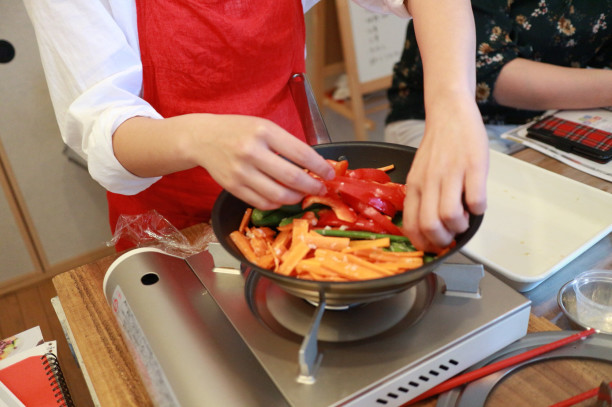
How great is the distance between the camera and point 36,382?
89 cm

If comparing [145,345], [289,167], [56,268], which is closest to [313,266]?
[289,167]

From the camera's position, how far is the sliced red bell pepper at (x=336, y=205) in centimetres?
71

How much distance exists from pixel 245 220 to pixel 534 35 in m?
1.23

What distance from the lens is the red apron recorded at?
1022mm

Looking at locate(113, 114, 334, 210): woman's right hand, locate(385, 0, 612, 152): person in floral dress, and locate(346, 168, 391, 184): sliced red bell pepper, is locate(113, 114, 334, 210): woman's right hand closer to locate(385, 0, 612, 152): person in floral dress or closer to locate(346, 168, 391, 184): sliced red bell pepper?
locate(346, 168, 391, 184): sliced red bell pepper

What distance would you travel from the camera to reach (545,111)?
5.09 ft

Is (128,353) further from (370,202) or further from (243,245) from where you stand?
(370,202)

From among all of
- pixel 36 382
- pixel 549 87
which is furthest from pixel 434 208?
pixel 549 87

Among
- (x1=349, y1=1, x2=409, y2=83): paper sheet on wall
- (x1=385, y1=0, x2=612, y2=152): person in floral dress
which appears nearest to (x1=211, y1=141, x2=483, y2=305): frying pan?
(x1=385, y1=0, x2=612, y2=152): person in floral dress

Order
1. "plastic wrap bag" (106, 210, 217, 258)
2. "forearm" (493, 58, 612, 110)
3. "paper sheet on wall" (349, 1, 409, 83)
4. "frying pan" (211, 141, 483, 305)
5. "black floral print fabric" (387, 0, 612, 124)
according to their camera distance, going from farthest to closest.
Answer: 1. "paper sheet on wall" (349, 1, 409, 83)
2. "black floral print fabric" (387, 0, 612, 124)
3. "forearm" (493, 58, 612, 110)
4. "plastic wrap bag" (106, 210, 217, 258)
5. "frying pan" (211, 141, 483, 305)

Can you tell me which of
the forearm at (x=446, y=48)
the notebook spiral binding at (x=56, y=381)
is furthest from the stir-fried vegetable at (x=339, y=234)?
the notebook spiral binding at (x=56, y=381)

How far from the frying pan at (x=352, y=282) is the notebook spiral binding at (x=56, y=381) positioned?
40 cm

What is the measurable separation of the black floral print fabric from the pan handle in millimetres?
599

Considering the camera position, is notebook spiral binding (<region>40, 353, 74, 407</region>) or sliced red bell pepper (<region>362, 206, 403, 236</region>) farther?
notebook spiral binding (<region>40, 353, 74, 407</region>)
